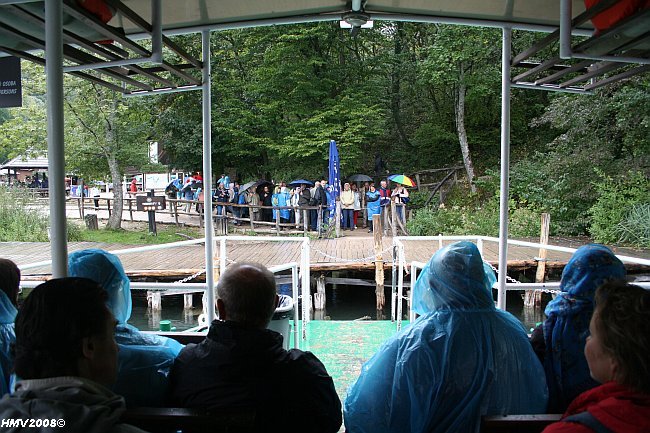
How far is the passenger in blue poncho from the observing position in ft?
6.00

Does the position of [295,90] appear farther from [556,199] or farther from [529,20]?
[529,20]

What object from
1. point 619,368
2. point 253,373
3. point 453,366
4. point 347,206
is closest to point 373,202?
point 347,206

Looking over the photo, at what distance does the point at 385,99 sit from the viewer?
23672 mm

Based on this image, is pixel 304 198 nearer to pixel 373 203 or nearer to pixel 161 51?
pixel 373 203

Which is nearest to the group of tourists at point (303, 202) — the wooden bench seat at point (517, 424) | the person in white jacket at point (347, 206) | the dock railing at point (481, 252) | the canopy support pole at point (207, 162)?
the person in white jacket at point (347, 206)

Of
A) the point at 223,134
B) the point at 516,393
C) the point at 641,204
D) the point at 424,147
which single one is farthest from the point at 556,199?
the point at 516,393

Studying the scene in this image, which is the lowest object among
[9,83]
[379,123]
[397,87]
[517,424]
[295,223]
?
[295,223]

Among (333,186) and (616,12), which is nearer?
(616,12)

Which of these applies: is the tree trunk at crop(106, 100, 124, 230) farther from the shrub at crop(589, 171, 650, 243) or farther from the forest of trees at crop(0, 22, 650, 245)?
the shrub at crop(589, 171, 650, 243)

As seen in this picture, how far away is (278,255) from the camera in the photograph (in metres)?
13.1

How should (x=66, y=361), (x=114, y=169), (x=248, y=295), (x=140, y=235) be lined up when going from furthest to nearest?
(x=114, y=169), (x=140, y=235), (x=248, y=295), (x=66, y=361)

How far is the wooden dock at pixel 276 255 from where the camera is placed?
11.7 m

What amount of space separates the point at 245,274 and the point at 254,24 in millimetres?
2198

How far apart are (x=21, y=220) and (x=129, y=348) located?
16.8m
